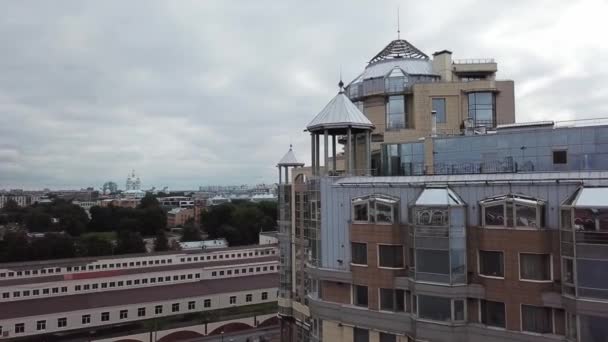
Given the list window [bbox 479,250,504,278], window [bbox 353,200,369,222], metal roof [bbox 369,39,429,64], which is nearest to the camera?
window [bbox 479,250,504,278]

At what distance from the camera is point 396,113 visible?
30281 mm

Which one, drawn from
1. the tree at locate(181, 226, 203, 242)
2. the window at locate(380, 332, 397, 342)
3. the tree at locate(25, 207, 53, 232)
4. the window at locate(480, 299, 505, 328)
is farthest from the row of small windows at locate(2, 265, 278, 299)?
the tree at locate(25, 207, 53, 232)

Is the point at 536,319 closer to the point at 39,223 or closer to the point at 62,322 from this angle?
the point at 62,322

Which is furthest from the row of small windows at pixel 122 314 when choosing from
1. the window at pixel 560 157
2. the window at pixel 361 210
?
the window at pixel 560 157

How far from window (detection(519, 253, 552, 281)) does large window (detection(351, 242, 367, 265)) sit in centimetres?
603

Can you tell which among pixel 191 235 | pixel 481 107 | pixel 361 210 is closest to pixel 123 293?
pixel 361 210

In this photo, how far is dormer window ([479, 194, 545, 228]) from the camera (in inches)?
614

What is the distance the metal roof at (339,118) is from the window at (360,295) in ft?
24.8

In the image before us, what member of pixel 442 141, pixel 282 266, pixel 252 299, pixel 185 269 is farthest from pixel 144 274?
pixel 442 141

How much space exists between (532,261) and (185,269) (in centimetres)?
5316

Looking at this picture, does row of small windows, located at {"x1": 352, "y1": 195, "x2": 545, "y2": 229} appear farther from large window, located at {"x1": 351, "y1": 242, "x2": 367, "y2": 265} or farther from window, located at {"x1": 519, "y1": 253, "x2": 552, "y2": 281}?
large window, located at {"x1": 351, "y1": 242, "x2": 367, "y2": 265}

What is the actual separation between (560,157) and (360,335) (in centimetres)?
1152

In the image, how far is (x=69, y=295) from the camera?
53281 millimetres

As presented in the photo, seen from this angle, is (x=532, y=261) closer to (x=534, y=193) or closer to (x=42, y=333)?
(x=534, y=193)
